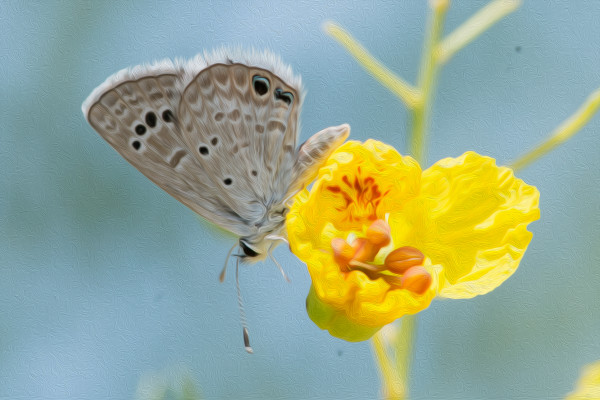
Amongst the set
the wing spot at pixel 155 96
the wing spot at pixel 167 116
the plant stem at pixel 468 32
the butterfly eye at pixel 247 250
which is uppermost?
the plant stem at pixel 468 32

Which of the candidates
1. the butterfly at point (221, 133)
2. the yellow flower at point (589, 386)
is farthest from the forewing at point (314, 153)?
the yellow flower at point (589, 386)

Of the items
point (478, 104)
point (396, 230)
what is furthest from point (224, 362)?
point (478, 104)

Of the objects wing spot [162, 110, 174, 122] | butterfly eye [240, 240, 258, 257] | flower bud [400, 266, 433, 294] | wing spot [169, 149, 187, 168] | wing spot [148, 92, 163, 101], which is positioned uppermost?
wing spot [148, 92, 163, 101]

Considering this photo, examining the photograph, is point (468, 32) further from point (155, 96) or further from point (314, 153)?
point (155, 96)

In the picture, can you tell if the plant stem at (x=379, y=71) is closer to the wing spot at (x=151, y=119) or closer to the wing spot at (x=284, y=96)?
the wing spot at (x=284, y=96)

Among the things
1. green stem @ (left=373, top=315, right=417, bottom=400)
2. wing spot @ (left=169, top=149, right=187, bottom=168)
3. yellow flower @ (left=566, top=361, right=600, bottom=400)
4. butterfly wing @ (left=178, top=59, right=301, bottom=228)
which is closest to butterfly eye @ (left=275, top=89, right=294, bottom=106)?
butterfly wing @ (left=178, top=59, right=301, bottom=228)

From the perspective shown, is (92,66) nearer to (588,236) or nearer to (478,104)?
(478,104)

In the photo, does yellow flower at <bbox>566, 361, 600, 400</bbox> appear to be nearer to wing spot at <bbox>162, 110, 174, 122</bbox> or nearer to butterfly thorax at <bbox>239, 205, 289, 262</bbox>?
butterfly thorax at <bbox>239, 205, 289, 262</bbox>
